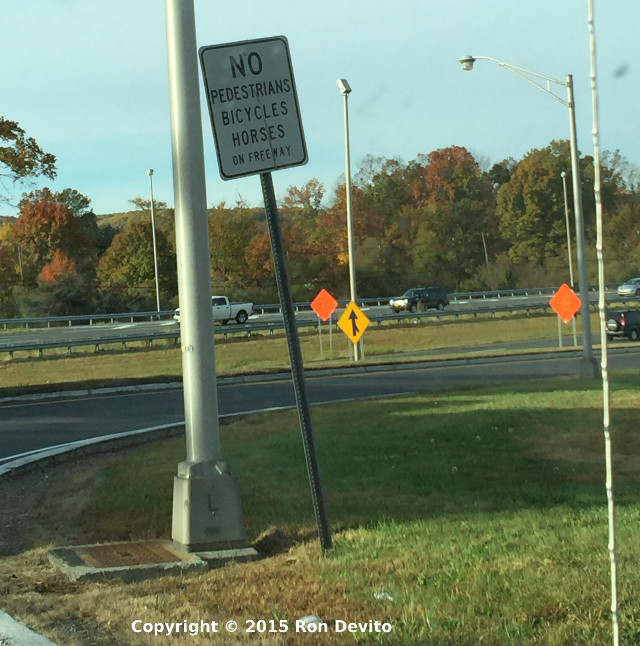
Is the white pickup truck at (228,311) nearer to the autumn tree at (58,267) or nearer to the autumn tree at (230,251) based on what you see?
the autumn tree at (230,251)

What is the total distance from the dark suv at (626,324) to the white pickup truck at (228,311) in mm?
20397

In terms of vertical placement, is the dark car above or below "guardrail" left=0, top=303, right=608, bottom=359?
above

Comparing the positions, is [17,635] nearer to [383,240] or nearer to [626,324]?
[626,324]

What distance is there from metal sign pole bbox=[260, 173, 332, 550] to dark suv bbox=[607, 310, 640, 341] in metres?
37.6

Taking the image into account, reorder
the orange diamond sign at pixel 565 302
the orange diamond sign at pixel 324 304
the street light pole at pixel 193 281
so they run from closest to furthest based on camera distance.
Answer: the street light pole at pixel 193 281, the orange diamond sign at pixel 565 302, the orange diamond sign at pixel 324 304

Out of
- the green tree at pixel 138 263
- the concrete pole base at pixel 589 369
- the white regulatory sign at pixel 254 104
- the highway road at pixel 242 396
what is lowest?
the highway road at pixel 242 396

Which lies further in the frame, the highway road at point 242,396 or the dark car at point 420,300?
the dark car at point 420,300

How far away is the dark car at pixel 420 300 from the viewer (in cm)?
5925

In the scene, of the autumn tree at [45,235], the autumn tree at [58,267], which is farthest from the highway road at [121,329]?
the autumn tree at [45,235]

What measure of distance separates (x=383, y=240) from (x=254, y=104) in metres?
74.5

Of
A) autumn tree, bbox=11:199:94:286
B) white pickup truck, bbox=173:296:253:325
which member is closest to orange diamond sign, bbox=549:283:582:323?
white pickup truck, bbox=173:296:253:325

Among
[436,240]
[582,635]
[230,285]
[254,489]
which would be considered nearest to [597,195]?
[582,635]

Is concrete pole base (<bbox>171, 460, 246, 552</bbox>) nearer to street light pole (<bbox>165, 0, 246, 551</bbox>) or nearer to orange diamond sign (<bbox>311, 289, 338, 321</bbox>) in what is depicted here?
street light pole (<bbox>165, 0, 246, 551</bbox>)

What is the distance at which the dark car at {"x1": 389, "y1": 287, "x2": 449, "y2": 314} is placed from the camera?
59250 millimetres
